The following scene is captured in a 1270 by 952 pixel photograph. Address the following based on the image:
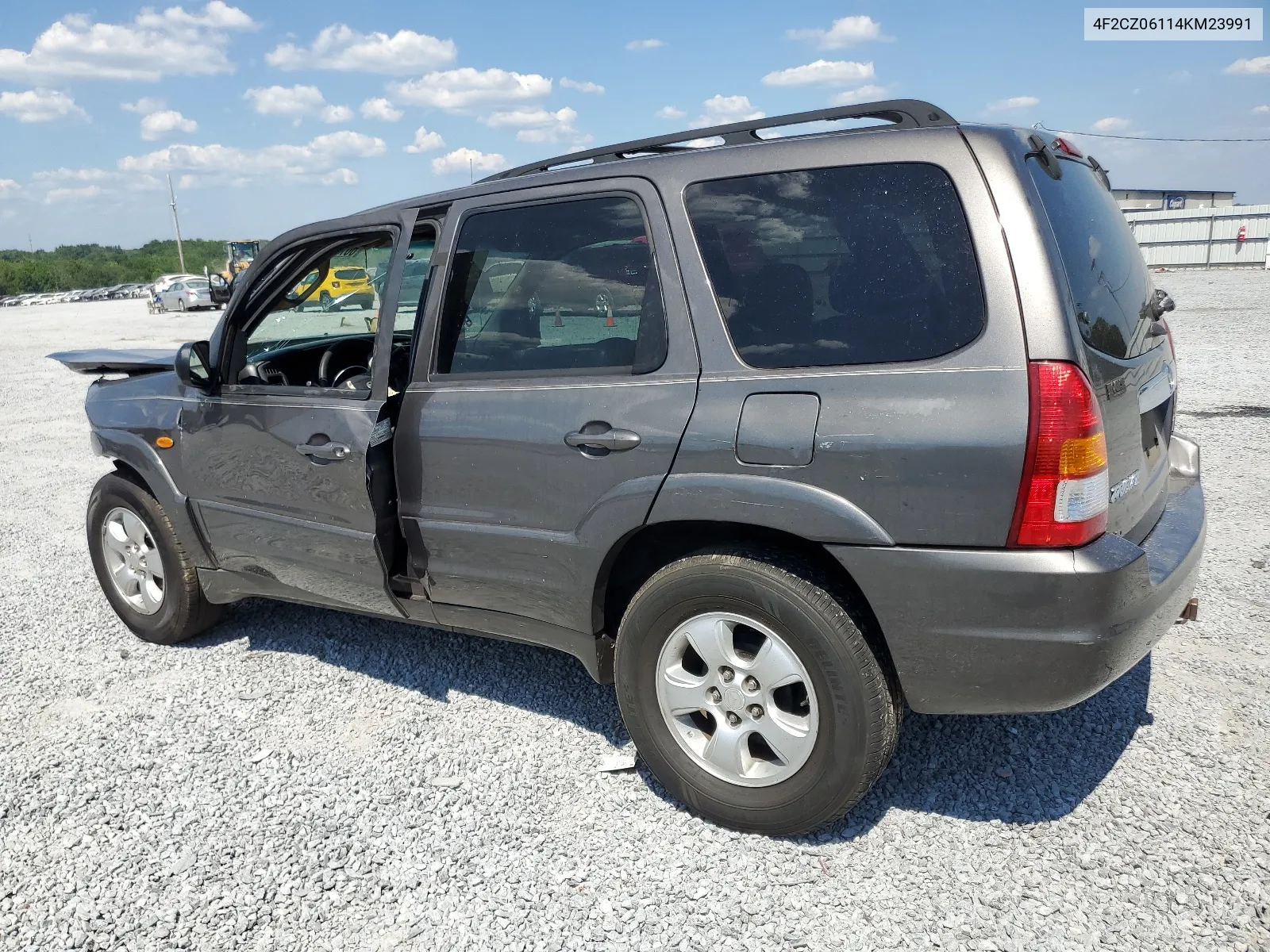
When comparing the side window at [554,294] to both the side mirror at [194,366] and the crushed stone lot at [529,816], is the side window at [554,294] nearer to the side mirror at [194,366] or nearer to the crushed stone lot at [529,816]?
the side mirror at [194,366]

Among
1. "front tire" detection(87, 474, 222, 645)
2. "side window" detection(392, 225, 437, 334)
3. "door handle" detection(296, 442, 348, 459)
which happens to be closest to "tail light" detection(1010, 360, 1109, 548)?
"side window" detection(392, 225, 437, 334)

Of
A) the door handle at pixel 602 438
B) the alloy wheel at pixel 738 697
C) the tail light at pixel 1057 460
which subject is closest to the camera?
the tail light at pixel 1057 460

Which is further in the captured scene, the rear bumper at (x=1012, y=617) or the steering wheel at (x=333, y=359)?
the steering wheel at (x=333, y=359)

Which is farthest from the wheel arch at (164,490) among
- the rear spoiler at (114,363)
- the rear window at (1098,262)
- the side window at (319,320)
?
the rear window at (1098,262)

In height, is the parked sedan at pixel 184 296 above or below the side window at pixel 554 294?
above

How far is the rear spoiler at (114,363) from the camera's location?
4.36m

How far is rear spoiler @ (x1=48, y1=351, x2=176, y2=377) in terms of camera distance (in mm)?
4359

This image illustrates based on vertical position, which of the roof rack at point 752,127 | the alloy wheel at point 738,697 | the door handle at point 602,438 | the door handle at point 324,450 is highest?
the roof rack at point 752,127

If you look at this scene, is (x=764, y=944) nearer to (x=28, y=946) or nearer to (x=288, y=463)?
(x=28, y=946)

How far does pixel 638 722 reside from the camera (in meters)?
2.88

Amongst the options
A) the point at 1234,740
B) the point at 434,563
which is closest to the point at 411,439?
the point at 434,563

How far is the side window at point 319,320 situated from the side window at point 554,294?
461 mm

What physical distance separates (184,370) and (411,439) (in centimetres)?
118

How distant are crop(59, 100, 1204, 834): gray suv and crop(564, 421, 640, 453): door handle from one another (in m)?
0.01
